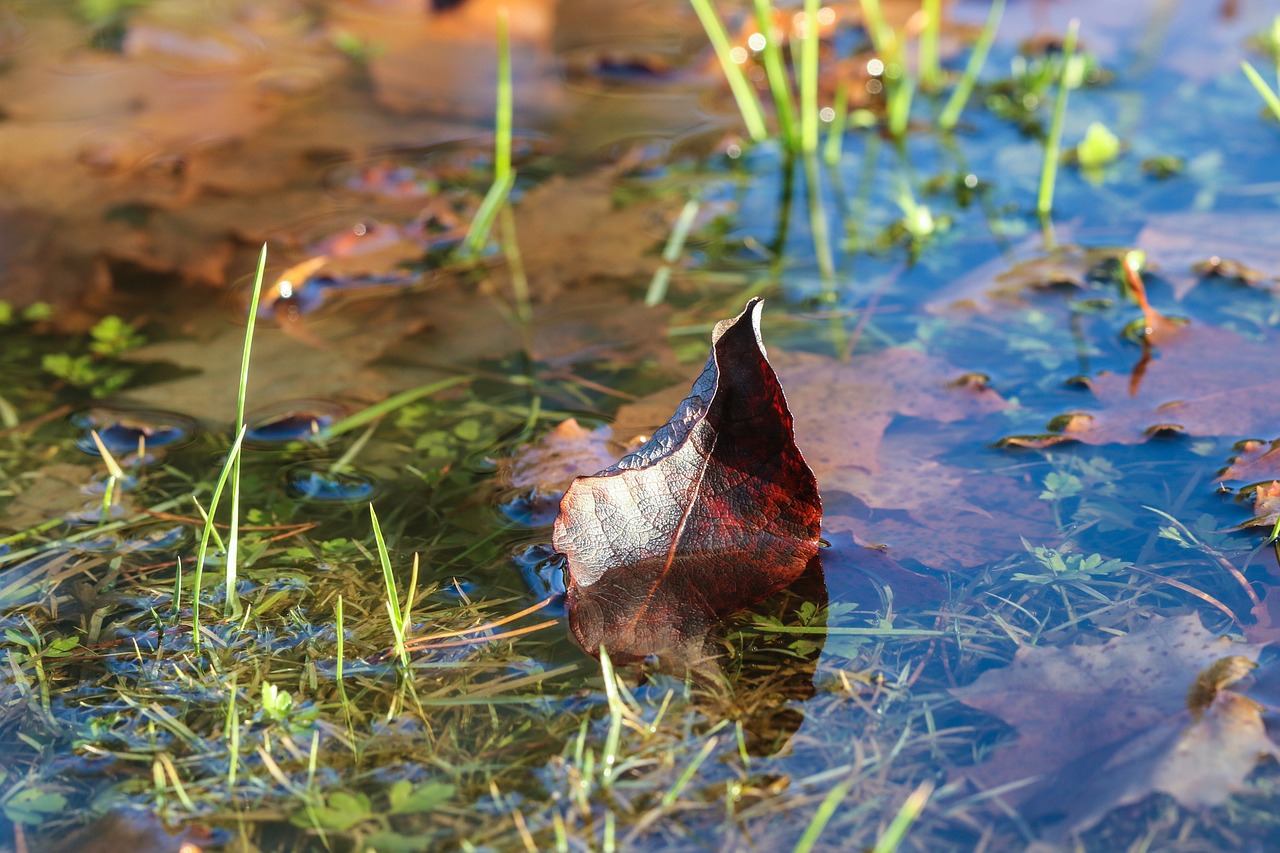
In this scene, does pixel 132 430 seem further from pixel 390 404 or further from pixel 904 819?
pixel 904 819

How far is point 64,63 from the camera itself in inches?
162

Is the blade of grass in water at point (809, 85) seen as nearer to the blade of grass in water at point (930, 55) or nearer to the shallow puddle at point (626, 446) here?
the shallow puddle at point (626, 446)

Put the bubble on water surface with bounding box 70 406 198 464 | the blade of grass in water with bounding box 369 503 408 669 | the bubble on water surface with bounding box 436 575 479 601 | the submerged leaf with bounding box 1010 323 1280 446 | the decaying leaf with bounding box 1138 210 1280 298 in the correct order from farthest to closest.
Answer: the decaying leaf with bounding box 1138 210 1280 298 < the bubble on water surface with bounding box 70 406 198 464 < the submerged leaf with bounding box 1010 323 1280 446 < the bubble on water surface with bounding box 436 575 479 601 < the blade of grass in water with bounding box 369 503 408 669

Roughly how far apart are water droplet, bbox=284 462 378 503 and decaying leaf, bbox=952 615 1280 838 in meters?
1.23

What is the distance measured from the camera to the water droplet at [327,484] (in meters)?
2.14

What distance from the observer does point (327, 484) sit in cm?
218

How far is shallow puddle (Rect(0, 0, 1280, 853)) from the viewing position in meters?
1.49

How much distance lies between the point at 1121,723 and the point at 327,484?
5.04 ft

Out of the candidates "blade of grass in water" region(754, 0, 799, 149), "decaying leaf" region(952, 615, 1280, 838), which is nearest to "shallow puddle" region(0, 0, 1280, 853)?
"decaying leaf" region(952, 615, 1280, 838)

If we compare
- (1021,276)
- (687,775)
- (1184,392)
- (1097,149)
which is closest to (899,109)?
Result: (1097,149)

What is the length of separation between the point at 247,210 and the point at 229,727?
2.05 meters

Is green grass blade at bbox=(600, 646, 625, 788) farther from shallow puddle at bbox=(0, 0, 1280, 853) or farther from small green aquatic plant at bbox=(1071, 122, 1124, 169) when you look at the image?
small green aquatic plant at bbox=(1071, 122, 1124, 169)

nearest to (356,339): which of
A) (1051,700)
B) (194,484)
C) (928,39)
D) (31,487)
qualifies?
(194,484)

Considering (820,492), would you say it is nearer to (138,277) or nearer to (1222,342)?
(1222,342)
